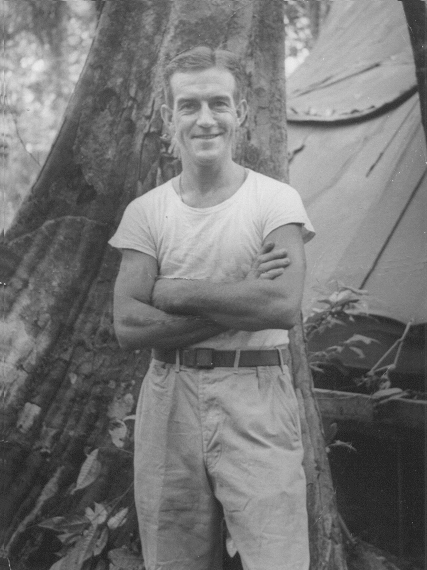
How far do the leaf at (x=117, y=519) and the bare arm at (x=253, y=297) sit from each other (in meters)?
1.11

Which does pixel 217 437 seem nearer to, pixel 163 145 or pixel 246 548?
pixel 246 548

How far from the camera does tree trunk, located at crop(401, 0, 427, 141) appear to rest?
3454 millimetres

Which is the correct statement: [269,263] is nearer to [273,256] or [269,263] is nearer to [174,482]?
[273,256]

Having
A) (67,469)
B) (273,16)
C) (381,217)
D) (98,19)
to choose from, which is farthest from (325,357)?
(98,19)

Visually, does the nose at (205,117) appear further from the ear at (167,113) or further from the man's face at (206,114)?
the ear at (167,113)

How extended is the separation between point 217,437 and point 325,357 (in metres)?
1.75

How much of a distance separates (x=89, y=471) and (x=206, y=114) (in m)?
1.55

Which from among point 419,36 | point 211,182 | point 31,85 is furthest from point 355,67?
point 211,182

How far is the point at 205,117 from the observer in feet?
8.27

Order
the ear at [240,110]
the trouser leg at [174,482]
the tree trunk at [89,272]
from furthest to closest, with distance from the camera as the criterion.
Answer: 1. the tree trunk at [89,272]
2. the ear at [240,110]
3. the trouser leg at [174,482]

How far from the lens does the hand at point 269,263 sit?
2.40 m

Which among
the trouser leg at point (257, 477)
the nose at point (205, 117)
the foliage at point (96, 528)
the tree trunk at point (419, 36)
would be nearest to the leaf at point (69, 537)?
the foliage at point (96, 528)

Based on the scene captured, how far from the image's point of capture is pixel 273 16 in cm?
325

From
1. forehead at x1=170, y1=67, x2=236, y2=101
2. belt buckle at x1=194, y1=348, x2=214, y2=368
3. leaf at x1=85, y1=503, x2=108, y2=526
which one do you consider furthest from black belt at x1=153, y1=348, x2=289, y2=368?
leaf at x1=85, y1=503, x2=108, y2=526
